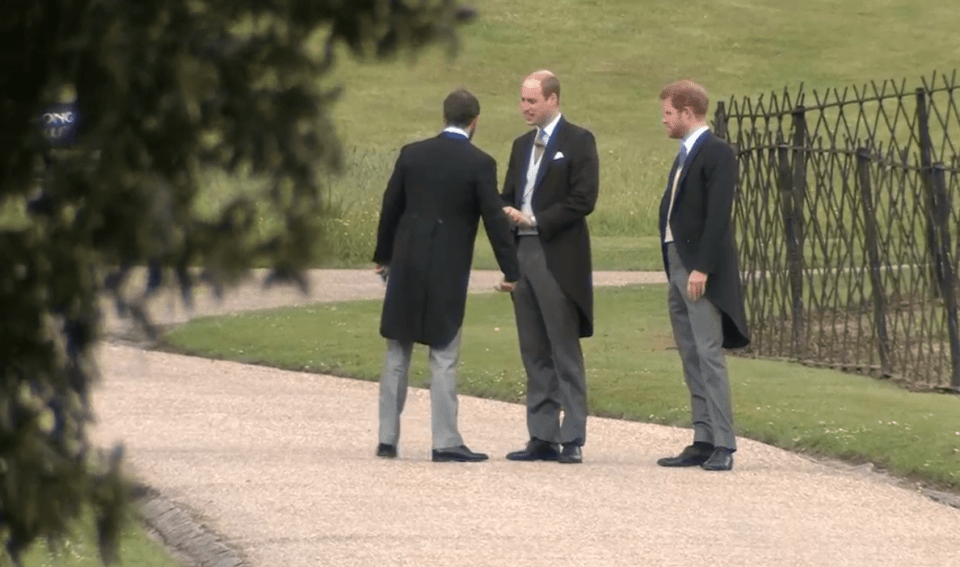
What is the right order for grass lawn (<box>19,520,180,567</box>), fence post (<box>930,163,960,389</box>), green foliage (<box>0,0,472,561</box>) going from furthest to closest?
fence post (<box>930,163,960,389</box>) → grass lawn (<box>19,520,180,567</box>) → green foliage (<box>0,0,472,561</box>)

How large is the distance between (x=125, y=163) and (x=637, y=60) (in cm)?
4599

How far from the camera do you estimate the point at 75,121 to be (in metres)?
2.78

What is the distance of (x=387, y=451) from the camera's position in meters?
9.09

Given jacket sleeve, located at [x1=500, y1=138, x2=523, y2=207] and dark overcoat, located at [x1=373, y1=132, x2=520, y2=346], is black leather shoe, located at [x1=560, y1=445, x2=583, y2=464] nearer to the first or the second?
dark overcoat, located at [x1=373, y1=132, x2=520, y2=346]

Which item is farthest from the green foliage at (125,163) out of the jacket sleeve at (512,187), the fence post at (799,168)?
the fence post at (799,168)

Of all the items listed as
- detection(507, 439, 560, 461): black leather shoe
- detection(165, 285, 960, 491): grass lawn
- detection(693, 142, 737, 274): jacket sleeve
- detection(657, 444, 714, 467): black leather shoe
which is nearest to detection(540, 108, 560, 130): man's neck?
detection(693, 142, 737, 274): jacket sleeve

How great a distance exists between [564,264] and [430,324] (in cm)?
68

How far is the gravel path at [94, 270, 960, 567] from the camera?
7.00 metres

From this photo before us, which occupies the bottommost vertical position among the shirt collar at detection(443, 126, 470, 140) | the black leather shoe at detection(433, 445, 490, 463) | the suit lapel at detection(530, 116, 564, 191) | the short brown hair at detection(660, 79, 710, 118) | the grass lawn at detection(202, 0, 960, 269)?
the black leather shoe at detection(433, 445, 490, 463)

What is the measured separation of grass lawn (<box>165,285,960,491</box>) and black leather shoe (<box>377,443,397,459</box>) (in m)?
2.10

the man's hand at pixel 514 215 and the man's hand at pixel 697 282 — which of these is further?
the man's hand at pixel 514 215

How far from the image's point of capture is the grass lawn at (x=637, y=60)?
42719 mm

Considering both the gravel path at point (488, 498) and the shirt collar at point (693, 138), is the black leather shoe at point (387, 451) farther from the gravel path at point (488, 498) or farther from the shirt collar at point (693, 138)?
the shirt collar at point (693, 138)

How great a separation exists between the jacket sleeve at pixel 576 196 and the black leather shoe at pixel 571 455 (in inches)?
37.9
